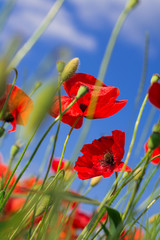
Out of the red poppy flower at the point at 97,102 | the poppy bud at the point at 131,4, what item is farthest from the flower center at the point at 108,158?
the poppy bud at the point at 131,4

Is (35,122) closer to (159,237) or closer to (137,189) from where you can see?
(137,189)

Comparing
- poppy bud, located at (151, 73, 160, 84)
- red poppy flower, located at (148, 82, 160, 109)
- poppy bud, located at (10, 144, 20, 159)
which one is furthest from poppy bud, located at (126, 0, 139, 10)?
poppy bud, located at (10, 144, 20, 159)

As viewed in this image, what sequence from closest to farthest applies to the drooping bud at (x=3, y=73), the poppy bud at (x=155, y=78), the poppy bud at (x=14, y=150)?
1. the drooping bud at (x=3, y=73)
2. the poppy bud at (x=155, y=78)
3. the poppy bud at (x=14, y=150)

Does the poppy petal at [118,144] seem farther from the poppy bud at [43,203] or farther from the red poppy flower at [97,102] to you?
the poppy bud at [43,203]

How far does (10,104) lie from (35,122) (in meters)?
0.39

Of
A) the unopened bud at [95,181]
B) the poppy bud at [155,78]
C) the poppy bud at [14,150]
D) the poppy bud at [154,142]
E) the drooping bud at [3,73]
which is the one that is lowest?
the poppy bud at [14,150]

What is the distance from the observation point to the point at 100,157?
82 centimetres

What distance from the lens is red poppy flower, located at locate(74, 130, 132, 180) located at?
29.4 inches

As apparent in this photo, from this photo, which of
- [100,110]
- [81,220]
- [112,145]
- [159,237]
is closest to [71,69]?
[100,110]

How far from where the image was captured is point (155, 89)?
0.53 meters

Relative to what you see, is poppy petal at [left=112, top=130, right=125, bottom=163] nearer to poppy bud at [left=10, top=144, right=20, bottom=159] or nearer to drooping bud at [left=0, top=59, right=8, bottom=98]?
poppy bud at [left=10, top=144, right=20, bottom=159]

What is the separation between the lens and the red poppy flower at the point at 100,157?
747 mm

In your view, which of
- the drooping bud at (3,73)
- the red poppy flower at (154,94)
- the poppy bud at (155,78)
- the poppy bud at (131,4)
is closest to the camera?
the drooping bud at (3,73)

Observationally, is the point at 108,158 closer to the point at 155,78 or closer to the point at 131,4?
the point at 155,78
